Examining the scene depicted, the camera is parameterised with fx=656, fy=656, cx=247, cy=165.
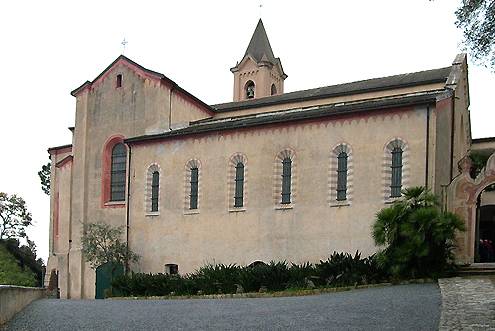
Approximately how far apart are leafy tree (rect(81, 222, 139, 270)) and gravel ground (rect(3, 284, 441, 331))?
44.4 feet

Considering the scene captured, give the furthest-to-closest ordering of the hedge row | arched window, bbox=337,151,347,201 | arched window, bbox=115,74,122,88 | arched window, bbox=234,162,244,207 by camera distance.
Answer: arched window, bbox=115,74,122,88
arched window, bbox=234,162,244,207
arched window, bbox=337,151,347,201
the hedge row

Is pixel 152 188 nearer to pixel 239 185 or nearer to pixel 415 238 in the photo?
pixel 239 185

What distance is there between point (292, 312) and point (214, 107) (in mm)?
25476

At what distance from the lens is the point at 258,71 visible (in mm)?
50594

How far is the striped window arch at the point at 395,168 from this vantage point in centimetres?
2569

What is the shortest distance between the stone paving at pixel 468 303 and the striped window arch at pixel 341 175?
6873 millimetres

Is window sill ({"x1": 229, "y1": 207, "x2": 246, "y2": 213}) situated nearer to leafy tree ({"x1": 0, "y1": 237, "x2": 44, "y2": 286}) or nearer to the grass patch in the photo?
the grass patch

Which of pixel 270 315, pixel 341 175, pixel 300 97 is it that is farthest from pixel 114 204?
pixel 270 315

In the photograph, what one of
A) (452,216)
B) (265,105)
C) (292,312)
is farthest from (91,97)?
(292,312)

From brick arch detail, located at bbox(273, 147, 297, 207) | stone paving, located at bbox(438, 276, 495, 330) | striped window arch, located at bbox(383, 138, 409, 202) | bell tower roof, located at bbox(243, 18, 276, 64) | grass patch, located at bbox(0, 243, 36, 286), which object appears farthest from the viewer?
bell tower roof, located at bbox(243, 18, 276, 64)

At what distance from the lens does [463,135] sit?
30.8 meters

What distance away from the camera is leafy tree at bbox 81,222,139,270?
3238cm

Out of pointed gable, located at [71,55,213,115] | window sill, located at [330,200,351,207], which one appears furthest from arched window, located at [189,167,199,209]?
window sill, located at [330,200,351,207]

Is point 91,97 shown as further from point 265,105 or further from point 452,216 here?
point 452,216
